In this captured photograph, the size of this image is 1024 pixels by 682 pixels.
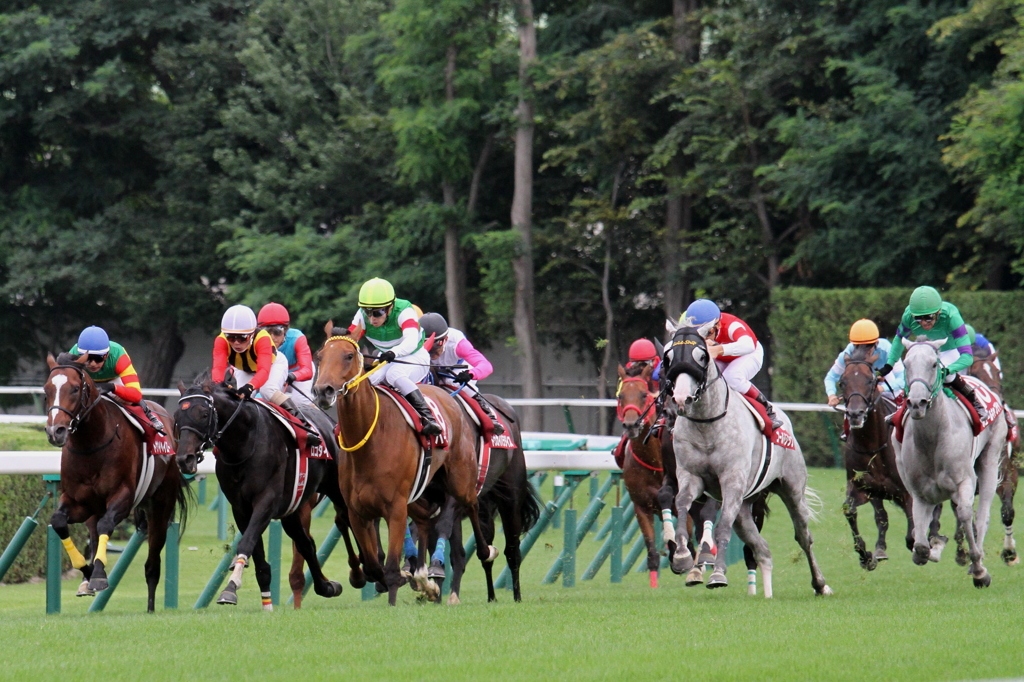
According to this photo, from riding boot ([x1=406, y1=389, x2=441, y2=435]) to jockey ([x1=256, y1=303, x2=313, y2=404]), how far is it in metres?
1.38

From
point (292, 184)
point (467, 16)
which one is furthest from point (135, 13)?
point (467, 16)

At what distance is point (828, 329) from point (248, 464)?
1317 centimetres

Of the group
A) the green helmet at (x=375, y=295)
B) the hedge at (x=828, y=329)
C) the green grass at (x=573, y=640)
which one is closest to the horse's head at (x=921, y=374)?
the green grass at (x=573, y=640)

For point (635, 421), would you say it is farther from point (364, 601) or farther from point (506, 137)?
point (506, 137)

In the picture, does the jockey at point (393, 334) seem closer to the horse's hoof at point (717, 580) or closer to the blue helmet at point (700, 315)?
the blue helmet at point (700, 315)

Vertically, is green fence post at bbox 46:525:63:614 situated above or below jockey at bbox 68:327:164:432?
below

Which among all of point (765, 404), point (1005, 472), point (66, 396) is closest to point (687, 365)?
point (765, 404)

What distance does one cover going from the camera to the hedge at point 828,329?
1861 centimetres

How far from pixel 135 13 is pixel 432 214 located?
300 inches

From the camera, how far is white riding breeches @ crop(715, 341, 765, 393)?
8.88m

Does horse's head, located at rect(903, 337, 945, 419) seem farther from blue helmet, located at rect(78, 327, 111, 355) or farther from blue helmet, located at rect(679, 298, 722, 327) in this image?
blue helmet, located at rect(78, 327, 111, 355)

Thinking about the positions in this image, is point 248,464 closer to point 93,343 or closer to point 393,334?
point 393,334

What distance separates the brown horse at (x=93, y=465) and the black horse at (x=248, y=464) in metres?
0.60

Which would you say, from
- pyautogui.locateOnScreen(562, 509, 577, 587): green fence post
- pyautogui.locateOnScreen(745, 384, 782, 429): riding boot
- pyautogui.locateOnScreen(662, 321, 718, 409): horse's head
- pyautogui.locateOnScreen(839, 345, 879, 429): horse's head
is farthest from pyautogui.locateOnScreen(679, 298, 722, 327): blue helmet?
pyautogui.locateOnScreen(562, 509, 577, 587): green fence post
